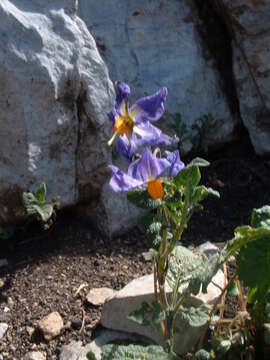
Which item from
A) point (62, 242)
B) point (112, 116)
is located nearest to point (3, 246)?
point (62, 242)

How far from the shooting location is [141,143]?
1.56 m

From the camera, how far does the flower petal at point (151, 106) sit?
5.14 ft

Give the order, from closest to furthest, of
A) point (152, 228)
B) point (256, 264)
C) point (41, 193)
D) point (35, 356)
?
1. point (256, 264)
2. point (152, 228)
3. point (35, 356)
4. point (41, 193)

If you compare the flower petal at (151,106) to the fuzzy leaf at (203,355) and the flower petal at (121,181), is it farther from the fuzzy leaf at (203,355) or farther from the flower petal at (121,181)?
the fuzzy leaf at (203,355)

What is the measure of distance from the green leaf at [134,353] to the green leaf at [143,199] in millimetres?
391

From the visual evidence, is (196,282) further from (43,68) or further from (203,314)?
(43,68)

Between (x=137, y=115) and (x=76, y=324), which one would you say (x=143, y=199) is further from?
(x=76, y=324)

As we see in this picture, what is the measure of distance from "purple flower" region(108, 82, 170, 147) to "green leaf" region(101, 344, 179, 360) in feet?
1.84

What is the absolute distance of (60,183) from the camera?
2.58m

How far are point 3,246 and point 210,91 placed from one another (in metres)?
1.41

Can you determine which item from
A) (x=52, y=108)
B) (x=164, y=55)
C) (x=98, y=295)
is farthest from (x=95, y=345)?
(x=164, y=55)

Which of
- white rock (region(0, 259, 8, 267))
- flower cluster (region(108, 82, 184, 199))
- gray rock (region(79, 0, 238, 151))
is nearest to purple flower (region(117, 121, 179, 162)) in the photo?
flower cluster (region(108, 82, 184, 199))

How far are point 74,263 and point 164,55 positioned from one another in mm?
1297

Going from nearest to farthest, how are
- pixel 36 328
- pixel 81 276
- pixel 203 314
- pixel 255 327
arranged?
pixel 203 314, pixel 255 327, pixel 36 328, pixel 81 276
